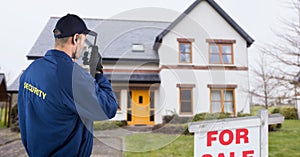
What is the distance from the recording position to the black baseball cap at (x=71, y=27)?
44.3 inches

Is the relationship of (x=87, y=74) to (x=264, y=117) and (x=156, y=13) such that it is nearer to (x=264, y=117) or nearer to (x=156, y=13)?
(x=156, y=13)

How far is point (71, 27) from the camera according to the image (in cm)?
113

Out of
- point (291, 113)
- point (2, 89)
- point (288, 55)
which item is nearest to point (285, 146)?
point (288, 55)

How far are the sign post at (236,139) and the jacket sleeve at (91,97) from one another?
160cm

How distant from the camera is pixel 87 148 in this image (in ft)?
3.95

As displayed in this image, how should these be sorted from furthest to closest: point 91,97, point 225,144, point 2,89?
point 2,89 < point 225,144 < point 91,97

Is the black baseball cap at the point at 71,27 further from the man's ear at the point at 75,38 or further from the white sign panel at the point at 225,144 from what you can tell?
the white sign panel at the point at 225,144

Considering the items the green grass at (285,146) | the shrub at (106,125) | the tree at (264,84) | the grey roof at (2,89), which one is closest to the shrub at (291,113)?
the tree at (264,84)

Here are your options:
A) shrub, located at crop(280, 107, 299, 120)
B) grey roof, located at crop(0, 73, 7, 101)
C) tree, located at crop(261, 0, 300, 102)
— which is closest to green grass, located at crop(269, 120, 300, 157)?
tree, located at crop(261, 0, 300, 102)

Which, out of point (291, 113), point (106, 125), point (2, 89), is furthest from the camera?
point (291, 113)

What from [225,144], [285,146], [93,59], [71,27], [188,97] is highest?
[71,27]

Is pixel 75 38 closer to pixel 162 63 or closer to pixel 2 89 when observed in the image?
pixel 162 63

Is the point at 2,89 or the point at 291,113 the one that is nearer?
the point at 2,89

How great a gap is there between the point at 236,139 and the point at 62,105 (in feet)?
6.39
